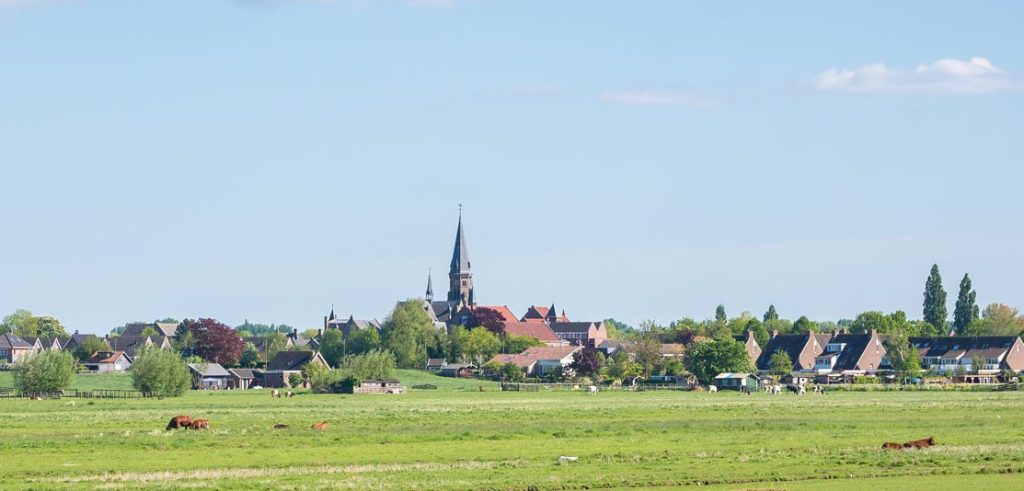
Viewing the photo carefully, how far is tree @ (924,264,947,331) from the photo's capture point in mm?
190500

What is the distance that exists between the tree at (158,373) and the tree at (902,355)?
65.5m

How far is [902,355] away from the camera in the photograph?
14875cm

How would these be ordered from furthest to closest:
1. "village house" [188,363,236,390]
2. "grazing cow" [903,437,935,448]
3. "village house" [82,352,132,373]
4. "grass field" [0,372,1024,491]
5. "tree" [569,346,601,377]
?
"village house" [82,352,132,373] < "tree" [569,346,601,377] < "village house" [188,363,236,390] < "grazing cow" [903,437,935,448] < "grass field" [0,372,1024,491]

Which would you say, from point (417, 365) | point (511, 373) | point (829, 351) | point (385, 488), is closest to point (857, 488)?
point (385, 488)

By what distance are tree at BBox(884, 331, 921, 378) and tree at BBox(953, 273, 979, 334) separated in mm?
30267

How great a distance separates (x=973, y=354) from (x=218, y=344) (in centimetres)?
7520

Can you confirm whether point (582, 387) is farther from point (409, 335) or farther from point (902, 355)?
point (409, 335)

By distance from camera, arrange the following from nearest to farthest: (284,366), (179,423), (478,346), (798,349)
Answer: (179,423), (798,349), (284,366), (478,346)

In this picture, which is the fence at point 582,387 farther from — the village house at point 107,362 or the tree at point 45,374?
the village house at point 107,362

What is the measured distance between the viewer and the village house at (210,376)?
14539 cm

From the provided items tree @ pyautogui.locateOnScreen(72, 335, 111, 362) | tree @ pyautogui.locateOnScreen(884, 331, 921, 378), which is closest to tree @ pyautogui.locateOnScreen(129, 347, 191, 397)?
tree @ pyautogui.locateOnScreen(884, 331, 921, 378)

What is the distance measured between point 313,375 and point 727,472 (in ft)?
337

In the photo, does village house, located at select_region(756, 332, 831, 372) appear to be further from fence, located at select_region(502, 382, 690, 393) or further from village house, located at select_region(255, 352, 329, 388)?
village house, located at select_region(255, 352, 329, 388)

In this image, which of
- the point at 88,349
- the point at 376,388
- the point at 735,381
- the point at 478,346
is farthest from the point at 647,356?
the point at 88,349
